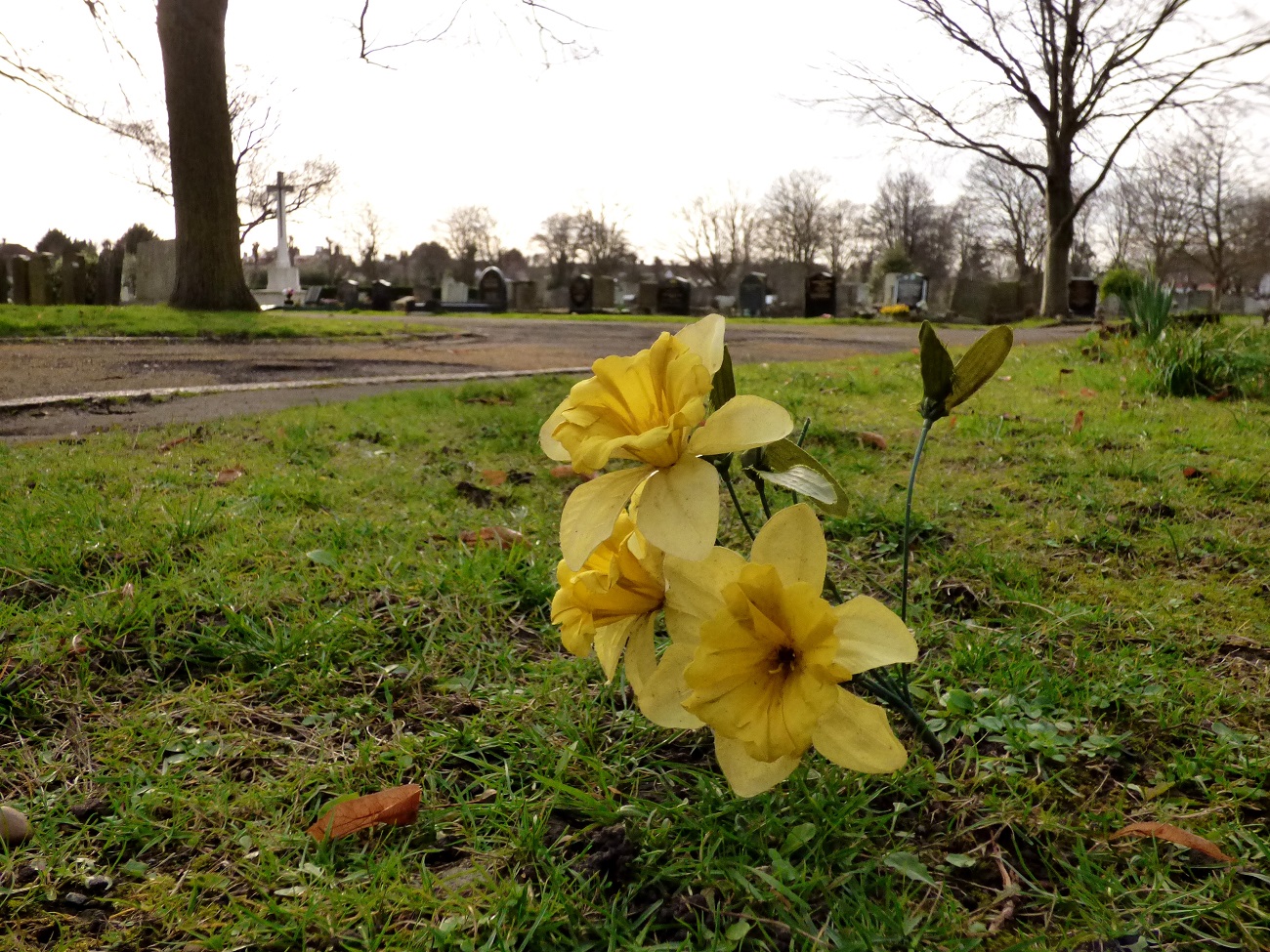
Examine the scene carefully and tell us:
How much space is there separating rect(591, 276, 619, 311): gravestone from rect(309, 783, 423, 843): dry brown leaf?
102 feet

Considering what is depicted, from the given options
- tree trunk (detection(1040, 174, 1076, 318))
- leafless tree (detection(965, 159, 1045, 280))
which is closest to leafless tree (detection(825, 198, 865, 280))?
leafless tree (detection(965, 159, 1045, 280))

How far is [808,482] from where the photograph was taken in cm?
98

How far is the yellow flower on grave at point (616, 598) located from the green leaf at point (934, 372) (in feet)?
1.44

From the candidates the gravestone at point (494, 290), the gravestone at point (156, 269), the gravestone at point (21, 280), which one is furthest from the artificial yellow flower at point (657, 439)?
the gravestone at point (494, 290)

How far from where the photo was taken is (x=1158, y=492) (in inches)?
112

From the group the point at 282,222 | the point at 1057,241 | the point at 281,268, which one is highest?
the point at 282,222

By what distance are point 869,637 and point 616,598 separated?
1.03 ft

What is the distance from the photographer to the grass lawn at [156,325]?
388 inches

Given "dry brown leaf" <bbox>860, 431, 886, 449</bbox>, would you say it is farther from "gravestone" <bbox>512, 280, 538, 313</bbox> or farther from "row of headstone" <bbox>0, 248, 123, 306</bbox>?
"gravestone" <bbox>512, 280, 538, 313</bbox>

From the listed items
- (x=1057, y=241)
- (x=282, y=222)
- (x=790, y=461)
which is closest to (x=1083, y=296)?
(x=1057, y=241)

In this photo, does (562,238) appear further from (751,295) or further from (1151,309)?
(1151,309)

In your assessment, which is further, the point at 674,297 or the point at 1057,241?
the point at 674,297

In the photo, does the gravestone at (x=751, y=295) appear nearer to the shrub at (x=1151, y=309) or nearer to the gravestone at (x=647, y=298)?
the gravestone at (x=647, y=298)

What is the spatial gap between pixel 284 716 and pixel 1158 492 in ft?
8.93
